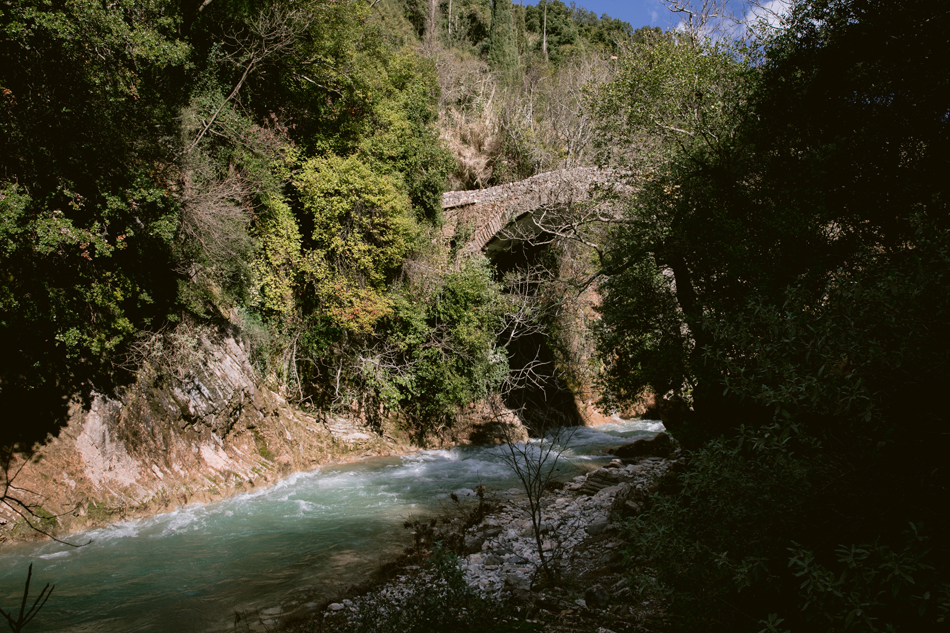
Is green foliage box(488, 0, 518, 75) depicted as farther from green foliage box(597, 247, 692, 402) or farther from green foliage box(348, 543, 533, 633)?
green foliage box(348, 543, 533, 633)

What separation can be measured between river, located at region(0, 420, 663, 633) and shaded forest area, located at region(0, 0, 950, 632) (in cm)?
191

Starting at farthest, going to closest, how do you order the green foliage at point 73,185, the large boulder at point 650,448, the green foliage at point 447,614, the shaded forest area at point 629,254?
the large boulder at point 650,448 < the green foliage at point 73,185 < the green foliage at point 447,614 < the shaded forest area at point 629,254

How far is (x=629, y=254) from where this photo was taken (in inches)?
305

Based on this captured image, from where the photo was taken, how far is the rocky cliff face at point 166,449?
664cm

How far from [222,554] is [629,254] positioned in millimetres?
6594

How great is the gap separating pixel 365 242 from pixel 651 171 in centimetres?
637

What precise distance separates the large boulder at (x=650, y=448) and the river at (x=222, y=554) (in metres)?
3.55

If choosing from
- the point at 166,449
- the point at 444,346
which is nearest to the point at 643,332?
the point at 444,346

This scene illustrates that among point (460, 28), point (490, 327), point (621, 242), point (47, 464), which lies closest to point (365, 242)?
point (490, 327)

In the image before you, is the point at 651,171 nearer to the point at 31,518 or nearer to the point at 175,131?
the point at 175,131

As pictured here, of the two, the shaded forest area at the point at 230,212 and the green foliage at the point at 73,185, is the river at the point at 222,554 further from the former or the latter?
the green foliage at the point at 73,185

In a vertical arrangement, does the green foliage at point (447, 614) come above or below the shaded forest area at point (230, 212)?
below

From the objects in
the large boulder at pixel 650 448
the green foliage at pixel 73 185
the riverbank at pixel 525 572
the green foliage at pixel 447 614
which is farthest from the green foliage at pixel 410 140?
the green foliage at pixel 447 614

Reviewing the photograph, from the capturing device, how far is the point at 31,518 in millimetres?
6324
